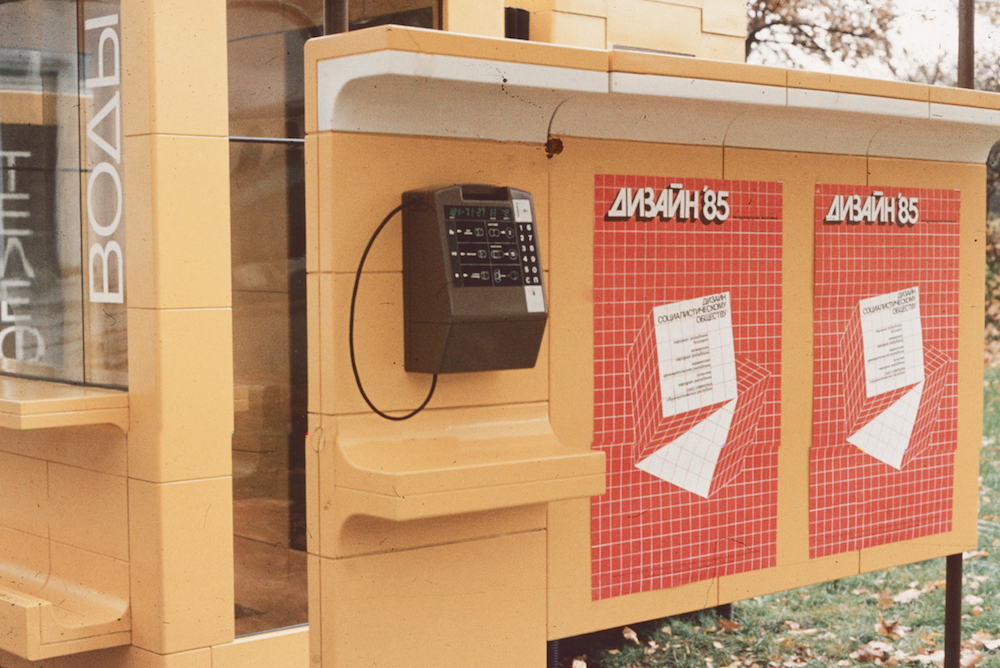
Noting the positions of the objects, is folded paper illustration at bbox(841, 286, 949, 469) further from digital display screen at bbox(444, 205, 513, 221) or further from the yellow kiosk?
digital display screen at bbox(444, 205, 513, 221)

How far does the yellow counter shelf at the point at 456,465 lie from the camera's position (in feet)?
11.7

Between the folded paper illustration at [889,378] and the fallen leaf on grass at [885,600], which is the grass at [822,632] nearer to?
the fallen leaf on grass at [885,600]

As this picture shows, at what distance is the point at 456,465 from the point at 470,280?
0.56 metres

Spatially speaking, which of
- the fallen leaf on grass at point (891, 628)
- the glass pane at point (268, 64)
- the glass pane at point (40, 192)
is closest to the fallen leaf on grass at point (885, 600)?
the fallen leaf on grass at point (891, 628)

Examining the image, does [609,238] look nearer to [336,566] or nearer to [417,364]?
[417,364]

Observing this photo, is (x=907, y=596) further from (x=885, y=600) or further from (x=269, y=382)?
(x=269, y=382)

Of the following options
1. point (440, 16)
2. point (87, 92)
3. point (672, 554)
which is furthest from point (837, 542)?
point (87, 92)

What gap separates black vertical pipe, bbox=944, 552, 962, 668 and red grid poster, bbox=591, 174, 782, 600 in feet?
4.14

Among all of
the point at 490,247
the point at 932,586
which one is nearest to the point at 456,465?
the point at 490,247

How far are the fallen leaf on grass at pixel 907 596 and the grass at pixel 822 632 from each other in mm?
23

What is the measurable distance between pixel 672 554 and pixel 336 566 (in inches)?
55.9

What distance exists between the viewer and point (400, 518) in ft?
11.5

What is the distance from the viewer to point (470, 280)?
12.2ft

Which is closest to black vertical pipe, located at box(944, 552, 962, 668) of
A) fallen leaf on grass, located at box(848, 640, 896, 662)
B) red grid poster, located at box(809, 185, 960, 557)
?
red grid poster, located at box(809, 185, 960, 557)
